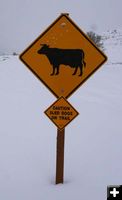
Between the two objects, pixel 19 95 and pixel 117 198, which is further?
pixel 19 95

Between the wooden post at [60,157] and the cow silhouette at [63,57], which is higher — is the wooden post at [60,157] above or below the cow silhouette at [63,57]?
below

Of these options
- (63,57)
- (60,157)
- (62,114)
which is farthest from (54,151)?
(63,57)

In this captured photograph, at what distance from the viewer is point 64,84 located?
5.38 metres

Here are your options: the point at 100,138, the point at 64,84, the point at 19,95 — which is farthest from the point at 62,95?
the point at 19,95

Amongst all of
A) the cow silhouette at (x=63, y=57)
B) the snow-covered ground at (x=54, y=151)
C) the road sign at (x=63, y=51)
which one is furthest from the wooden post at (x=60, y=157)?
the cow silhouette at (x=63, y=57)

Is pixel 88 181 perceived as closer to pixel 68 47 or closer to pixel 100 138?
pixel 68 47

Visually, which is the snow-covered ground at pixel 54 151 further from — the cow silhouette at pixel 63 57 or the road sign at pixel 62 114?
the cow silhouette at pixel 63 57

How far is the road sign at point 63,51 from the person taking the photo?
5270 millimetres

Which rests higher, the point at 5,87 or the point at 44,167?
the point at 5,87

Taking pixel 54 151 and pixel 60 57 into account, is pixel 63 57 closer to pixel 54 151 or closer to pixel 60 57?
pixel 60 57

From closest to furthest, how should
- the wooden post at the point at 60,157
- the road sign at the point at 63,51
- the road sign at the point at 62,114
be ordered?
1. the road sign at the point at 63,51
2. the road sign at the point at 62,114
3. the wooden post at the point at 60,157

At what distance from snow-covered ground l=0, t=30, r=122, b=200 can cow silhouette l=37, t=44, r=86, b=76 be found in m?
1.53

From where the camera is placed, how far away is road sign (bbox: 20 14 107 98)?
17.3ft

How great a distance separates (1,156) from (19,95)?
8573 mm
